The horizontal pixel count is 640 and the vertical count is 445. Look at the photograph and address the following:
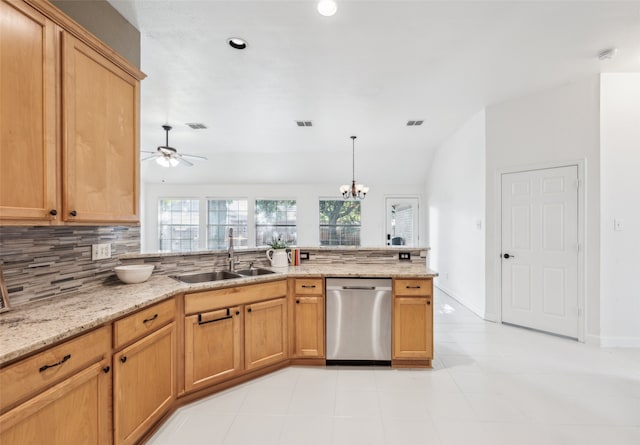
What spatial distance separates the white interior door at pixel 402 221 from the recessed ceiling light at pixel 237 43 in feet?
17.9

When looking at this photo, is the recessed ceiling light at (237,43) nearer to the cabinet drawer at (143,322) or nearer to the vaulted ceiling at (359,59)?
the vaulted ceiling at (359,59)

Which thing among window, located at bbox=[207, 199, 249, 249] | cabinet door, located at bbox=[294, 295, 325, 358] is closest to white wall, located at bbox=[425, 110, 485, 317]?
cabinet door, located at bbox=[294, 295, 325, 358]

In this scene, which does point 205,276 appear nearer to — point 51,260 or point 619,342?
point 51,260

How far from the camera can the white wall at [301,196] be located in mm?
7426

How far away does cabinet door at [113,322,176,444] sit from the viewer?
1.53 meters

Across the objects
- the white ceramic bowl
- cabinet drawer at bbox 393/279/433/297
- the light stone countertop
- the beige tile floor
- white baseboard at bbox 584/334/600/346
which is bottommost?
the beige tile floor

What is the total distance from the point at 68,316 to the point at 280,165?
5795 millimetres

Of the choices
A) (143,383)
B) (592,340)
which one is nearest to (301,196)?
(592,340)

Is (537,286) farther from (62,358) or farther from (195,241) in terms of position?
(195,241)

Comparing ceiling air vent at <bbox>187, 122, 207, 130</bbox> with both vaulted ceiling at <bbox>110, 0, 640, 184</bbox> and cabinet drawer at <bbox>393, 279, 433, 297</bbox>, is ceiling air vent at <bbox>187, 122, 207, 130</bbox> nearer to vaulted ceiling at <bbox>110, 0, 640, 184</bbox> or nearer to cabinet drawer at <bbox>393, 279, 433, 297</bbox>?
vaulted ceiling at <bbox>110, 0, 640, 184</bbox>

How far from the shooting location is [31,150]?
1.36 m

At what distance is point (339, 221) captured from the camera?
7539mm


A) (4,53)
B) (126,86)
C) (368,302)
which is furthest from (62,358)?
(368,302)

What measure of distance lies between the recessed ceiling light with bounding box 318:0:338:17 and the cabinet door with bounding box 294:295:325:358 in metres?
2.31
